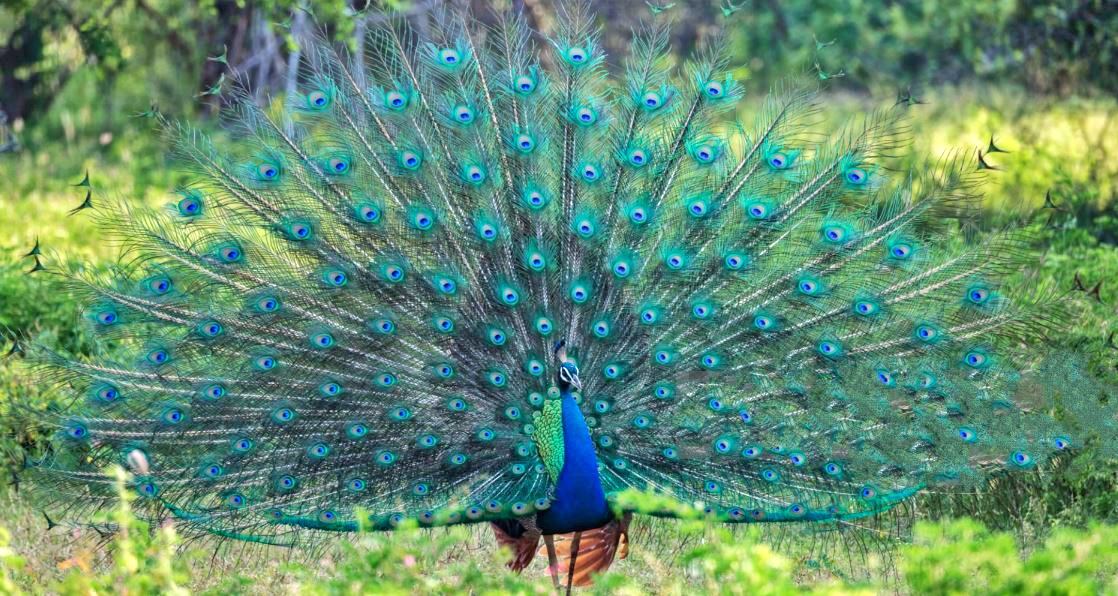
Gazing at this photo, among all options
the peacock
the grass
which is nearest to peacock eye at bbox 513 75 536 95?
the peacock

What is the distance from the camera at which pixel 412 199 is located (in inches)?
250

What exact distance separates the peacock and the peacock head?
180mm

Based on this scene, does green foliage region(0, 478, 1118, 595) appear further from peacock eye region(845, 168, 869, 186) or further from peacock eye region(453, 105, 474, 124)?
peacock eye region(453, 105, 474, 124)

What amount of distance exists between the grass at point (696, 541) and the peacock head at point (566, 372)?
29.9 inches

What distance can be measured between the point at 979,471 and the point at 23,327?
18.7 ft

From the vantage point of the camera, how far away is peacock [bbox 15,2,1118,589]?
244 inches

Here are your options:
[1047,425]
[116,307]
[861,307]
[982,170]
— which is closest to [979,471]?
[1047,425]

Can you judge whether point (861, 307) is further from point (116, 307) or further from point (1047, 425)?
point (116, 307)

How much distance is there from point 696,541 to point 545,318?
1.39 metres

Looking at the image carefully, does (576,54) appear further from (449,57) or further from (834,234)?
(834,234)

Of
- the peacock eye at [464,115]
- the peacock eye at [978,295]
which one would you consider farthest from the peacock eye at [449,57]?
the peacock eye at [978,295]

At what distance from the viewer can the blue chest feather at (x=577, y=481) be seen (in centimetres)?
593

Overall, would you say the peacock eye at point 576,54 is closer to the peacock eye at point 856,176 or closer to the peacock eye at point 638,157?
the peacock eye at point 638,157

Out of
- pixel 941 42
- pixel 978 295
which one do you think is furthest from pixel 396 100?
pixel 941 42
